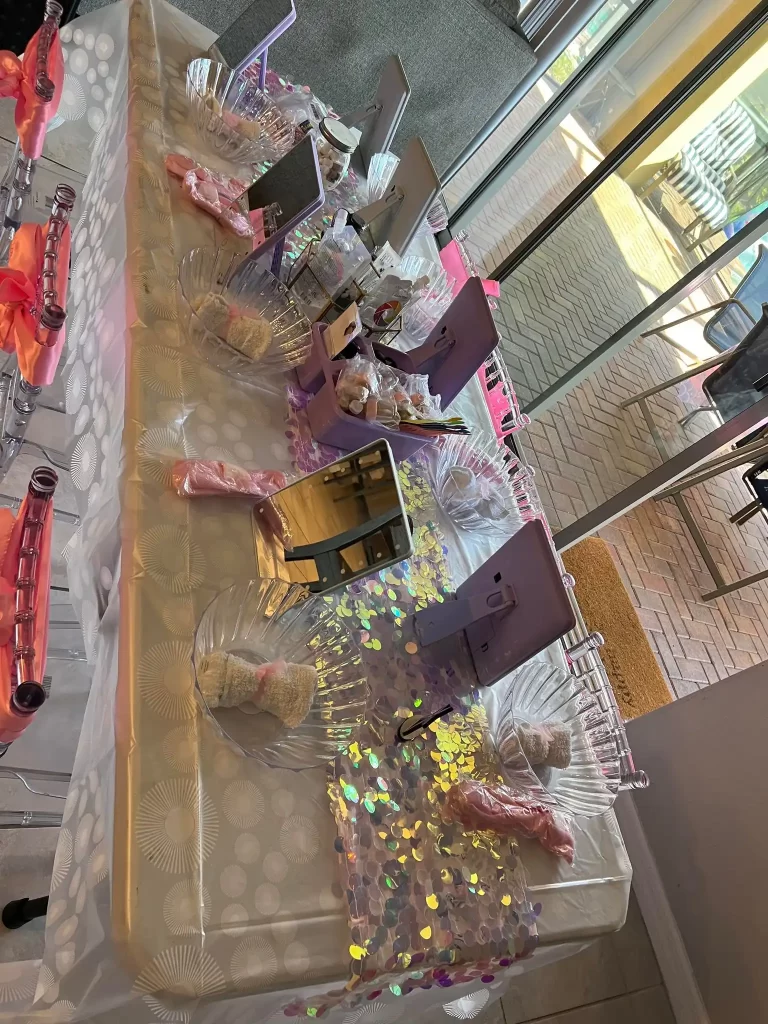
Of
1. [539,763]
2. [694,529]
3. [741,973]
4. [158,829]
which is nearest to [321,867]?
[158,829]

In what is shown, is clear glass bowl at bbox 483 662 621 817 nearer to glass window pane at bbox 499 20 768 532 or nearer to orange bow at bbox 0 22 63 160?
glass window pane at bbox 499 20 768 532

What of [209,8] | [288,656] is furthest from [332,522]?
[209,8]

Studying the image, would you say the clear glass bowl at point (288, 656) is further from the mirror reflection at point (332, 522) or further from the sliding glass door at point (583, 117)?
the sliding glass door at point (583, 117)

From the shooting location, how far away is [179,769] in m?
0.70

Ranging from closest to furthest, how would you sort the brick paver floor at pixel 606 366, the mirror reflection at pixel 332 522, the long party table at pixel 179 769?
the long party table at pixel 179 769 → the mirror reflection at pixel 332 522 → the brick paver floor at pixel 606 366

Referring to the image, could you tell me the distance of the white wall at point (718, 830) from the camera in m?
1.69

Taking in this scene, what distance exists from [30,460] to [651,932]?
213 centimetres

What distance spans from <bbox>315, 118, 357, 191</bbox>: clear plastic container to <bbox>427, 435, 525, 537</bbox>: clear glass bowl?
24.1 inches

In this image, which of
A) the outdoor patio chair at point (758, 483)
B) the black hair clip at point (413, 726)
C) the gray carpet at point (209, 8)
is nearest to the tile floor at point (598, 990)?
the black hair clip at point (413, 726)

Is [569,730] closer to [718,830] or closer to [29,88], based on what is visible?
[718,830]

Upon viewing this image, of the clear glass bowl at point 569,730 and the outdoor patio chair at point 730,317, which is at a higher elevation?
the outdoor patio chair at point 730,317

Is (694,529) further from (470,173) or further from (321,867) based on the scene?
(321,867)

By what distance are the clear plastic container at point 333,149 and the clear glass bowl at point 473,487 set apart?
611 mm

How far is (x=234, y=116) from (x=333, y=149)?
8.3 inches
